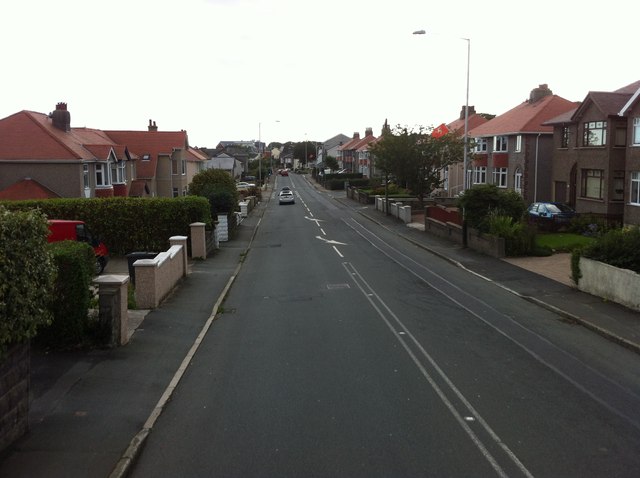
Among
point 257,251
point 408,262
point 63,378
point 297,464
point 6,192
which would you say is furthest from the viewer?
point 6,192

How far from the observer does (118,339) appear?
11.2m

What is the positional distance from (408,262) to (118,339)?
1628 centimetres

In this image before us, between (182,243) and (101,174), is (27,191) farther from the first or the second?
(182,243)

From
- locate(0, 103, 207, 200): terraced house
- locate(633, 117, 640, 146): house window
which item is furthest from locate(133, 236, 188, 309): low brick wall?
locate(633, 117, 640, 146): house window

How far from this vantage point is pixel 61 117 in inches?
1667

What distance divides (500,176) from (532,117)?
553cm

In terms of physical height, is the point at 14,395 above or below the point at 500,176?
below

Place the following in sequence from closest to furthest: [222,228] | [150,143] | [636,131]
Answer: [636,131] → [222,228] → [150,143]

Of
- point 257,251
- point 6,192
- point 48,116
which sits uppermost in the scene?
point 48,116

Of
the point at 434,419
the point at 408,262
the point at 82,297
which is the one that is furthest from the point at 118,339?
the point at 408,262

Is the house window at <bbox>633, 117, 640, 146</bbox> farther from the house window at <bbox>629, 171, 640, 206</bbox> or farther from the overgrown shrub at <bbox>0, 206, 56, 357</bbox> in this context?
the overgrown shrub at <bbox>0, 206, 56, 357</bbox>

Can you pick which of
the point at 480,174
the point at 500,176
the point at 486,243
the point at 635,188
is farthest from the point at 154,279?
the point at 480,174

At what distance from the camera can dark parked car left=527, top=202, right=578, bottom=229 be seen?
34.2 metres

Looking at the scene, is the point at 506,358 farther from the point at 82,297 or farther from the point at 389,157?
the point at 389,157
